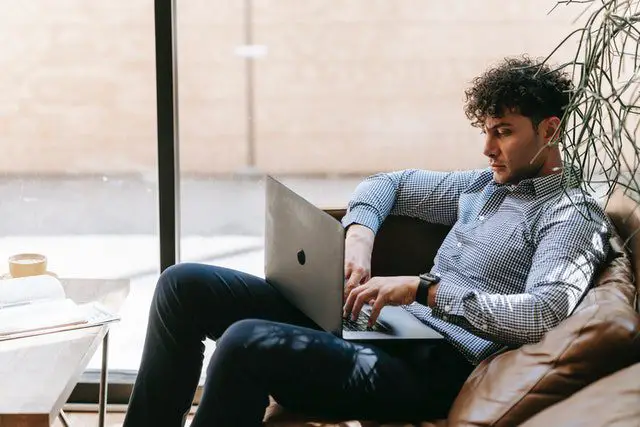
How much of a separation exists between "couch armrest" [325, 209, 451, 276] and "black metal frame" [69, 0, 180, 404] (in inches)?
29.4

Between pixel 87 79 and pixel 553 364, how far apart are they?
1718 mm

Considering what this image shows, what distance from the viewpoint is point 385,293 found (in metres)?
1.73

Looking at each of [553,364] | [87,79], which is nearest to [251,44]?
[87,79]

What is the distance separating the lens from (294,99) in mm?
2514

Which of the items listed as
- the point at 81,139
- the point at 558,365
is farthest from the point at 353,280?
the point at 81,139

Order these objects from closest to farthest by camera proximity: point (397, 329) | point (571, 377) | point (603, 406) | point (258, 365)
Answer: point (603, 406)
point (571, 377)
point (258, 365)
point (397, 329)

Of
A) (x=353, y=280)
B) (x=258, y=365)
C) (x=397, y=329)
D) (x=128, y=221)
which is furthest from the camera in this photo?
(x=128, y=221)

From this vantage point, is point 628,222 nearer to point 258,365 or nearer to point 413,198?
point 413,198

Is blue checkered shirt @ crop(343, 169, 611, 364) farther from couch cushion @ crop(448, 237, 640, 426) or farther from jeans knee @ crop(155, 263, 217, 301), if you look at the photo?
jeans knee @ crop(155, 263, 217, 301)

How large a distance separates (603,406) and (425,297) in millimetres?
501

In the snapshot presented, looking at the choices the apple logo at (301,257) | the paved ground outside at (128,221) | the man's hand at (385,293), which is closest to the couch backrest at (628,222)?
the man's hand at (385,293)

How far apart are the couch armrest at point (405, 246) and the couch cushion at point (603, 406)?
0.76 metres

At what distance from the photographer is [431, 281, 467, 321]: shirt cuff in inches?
66.4

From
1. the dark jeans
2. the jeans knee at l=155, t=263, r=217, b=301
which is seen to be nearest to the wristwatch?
the dark jeans
